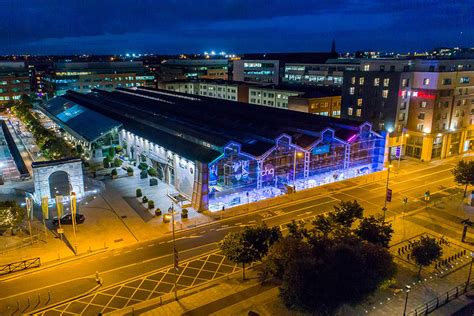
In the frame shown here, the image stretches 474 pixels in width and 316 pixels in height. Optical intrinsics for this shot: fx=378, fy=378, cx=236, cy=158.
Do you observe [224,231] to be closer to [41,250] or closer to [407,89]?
[41,250]

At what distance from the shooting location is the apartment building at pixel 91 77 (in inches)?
6703

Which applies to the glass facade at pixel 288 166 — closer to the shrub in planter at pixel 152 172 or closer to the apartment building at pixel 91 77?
the shrub in planter at pixel 152 172

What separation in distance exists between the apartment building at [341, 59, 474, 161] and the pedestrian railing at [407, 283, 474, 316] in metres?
48.2

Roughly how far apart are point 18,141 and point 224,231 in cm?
7521

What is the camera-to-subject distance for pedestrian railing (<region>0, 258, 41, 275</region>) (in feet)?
123

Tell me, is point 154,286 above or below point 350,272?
below

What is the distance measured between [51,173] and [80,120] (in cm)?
4091

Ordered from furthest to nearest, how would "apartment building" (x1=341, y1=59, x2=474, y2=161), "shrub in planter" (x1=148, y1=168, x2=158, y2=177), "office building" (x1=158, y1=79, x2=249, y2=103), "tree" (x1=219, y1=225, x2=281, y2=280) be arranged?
1. "office building" (x1=158, y1=79, x2=249, y2=103)
2. "apartment building" (x1=341, y1=59, x2=474, y2=161)
3. "shrub in planter" (x1=148, y1=168, x2=158, y2=177)
4. "tree" (x1=219, y1=225, x2=281, y2=280)

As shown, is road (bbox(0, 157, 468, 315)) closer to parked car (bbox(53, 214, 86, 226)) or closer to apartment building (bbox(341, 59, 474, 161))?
parked car (bbox(53, 214, 86, 226))

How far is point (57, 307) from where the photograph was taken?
32.4 metres

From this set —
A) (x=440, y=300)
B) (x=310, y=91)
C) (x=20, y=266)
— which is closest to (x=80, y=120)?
(x=20, y=266)

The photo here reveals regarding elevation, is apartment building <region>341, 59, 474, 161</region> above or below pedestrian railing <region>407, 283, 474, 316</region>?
above

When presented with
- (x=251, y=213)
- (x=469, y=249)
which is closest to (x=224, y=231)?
(x=251, y=213)

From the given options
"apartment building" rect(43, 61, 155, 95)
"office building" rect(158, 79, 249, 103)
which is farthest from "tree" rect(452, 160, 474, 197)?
"apartment building" rect(43, 61, 155, 95)
